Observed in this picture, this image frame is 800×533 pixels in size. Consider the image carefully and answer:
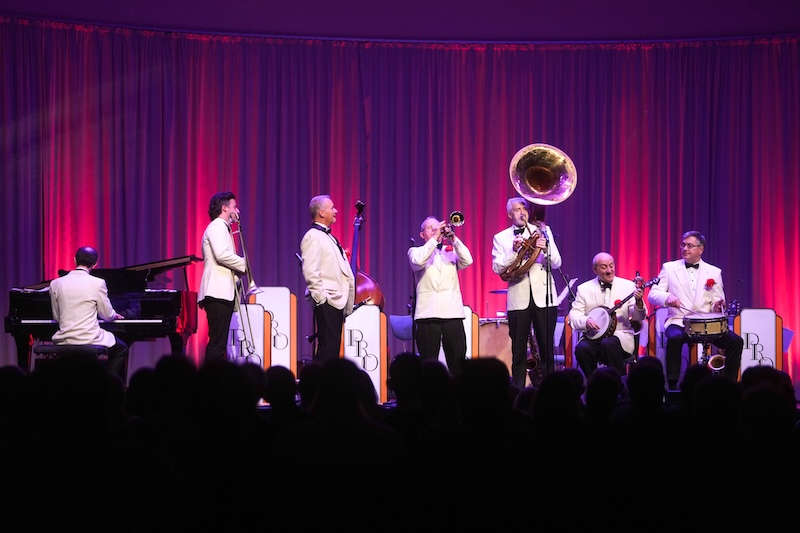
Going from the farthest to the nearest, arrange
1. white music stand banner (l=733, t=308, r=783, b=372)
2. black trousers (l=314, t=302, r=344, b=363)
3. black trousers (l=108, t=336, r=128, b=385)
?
white music stand banner (l=733, t=308, r=783, b=372) → black trousers (l=108, t=336, r=128, b=385) → black trousers (l=314, t=302, r=344, b=363)

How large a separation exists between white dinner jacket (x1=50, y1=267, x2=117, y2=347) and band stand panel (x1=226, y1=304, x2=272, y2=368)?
1.23m

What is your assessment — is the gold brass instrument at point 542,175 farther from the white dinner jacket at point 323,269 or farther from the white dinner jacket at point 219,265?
the white dinner jacket at point 219,265

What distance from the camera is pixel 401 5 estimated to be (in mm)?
9312

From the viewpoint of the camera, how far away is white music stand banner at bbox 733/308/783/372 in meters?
8.33

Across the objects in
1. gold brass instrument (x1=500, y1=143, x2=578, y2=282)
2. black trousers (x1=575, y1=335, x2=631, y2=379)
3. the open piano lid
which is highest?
gold brass instrument (x1=500, y1=143, x2=578, y2=282)

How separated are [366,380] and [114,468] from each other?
1.32 meters

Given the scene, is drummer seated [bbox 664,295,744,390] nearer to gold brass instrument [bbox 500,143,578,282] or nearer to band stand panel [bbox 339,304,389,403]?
gold brass instrument [bbox 500,143,578,282]

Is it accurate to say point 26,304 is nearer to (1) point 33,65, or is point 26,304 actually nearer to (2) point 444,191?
(1) point 33,65

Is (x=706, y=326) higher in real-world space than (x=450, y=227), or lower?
lower

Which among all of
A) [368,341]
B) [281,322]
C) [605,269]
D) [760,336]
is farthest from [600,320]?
[281,322]

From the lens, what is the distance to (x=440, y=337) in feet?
24.2

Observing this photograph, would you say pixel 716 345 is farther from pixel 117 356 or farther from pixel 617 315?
pixel 117 356

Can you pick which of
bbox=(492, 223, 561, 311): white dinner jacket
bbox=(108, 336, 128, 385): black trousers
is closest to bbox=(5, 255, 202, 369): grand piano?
bbox=(108, 336, 128, 385): black trousers

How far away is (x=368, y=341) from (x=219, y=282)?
1.61 metres
